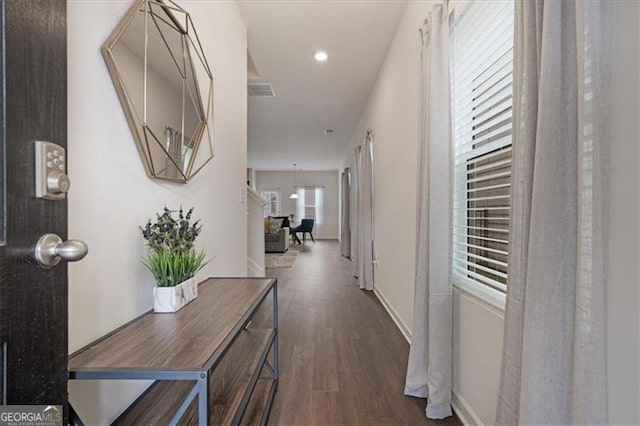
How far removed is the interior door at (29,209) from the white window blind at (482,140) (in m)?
1.41

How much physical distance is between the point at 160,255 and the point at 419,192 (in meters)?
1.44

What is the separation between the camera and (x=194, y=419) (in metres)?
1.15

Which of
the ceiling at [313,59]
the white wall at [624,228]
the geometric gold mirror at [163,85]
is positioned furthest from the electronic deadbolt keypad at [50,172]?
the ceiling at [313,59]

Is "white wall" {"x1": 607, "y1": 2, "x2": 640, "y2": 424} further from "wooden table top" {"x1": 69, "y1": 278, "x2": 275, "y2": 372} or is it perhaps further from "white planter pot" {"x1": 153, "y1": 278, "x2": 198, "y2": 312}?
"white planter pot" {"x1": 153, "y1": 278, "x2": 198, "y2": 312}

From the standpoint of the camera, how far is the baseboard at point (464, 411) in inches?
60.6

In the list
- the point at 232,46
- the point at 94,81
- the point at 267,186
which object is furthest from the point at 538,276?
the point at 267,186

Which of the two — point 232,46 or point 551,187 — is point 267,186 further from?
point 551,187

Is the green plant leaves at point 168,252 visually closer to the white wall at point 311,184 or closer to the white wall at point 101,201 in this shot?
the white wall at point 101,201

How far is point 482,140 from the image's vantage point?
153 centimetres

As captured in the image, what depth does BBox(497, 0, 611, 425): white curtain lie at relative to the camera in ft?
2.36

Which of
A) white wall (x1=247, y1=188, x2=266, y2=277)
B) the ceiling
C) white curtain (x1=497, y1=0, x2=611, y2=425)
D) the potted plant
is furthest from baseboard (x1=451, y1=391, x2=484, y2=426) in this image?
white wall (x1=247, y1=188, x2=266, y2=277)

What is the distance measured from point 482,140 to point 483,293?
0.73 metres

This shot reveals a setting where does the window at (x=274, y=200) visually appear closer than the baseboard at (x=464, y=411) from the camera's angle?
No

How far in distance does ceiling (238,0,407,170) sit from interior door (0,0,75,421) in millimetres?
2449
